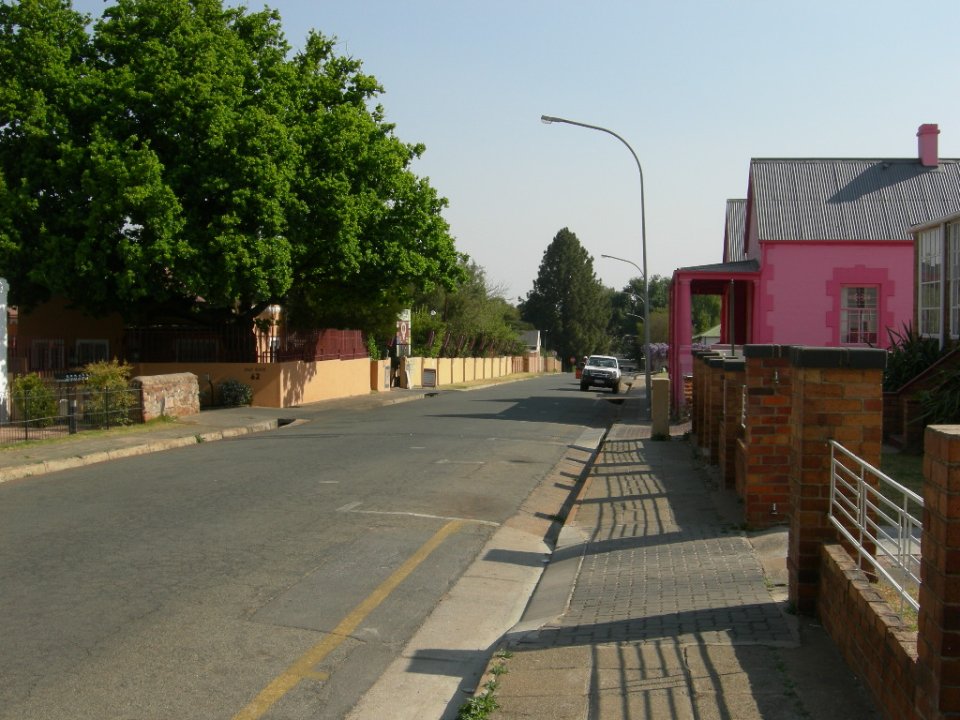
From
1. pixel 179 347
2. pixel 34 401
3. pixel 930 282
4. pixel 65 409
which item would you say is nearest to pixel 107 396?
pixel 65 409

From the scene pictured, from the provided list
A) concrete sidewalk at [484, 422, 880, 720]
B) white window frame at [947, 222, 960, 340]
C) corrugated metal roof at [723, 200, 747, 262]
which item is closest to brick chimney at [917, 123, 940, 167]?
corrugated metal roof at [723, 200, 747, 262]

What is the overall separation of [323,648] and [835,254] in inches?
961

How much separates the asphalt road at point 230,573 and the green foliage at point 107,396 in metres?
5.52

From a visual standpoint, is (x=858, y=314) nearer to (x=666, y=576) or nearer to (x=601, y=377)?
(x=666, y=576)

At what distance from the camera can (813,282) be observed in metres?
28.0

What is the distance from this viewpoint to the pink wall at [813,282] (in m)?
27.8

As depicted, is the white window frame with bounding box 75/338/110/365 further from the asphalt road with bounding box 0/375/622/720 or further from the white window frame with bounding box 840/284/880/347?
the white window frame with bounding box 840/284/880/347

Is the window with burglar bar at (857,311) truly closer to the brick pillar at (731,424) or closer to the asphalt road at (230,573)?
the asphalt road at (230,573)

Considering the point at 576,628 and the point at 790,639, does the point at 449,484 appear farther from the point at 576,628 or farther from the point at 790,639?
the point at 790,639

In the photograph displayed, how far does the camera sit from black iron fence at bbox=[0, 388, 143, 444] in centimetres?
2127

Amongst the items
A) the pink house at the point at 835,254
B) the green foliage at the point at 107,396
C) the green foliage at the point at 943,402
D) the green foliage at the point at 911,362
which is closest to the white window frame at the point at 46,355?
the green foliage at the point at 107,396

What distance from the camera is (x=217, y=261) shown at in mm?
27625

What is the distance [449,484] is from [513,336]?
3197 inches

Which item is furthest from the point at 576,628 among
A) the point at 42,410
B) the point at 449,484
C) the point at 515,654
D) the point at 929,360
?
the point at 42,410
